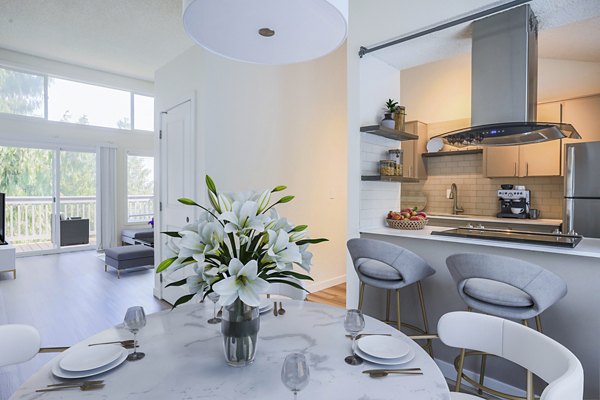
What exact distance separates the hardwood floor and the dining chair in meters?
2.60

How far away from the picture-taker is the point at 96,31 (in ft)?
17.4

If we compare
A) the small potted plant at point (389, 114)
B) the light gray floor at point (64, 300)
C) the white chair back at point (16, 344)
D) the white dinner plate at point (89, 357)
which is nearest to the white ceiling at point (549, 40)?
the small potted plant at point (389, 114)

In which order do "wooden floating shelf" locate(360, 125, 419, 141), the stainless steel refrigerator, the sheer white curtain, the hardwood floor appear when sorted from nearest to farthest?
"wooden floating shelf" locate(360, 125, 419, 141) < the stainless steel refrigerator < the hardwood floor < the sheer white curtain

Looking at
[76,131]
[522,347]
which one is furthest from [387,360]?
[76,131]

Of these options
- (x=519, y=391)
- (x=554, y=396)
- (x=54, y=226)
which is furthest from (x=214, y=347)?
(x=54, y=226)

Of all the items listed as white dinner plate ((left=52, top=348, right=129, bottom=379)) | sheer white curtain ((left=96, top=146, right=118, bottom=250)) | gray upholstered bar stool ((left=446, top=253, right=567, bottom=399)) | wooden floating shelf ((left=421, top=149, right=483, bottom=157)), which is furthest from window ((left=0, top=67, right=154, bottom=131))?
gray upholstered bar stool ((left=446, top=253, right=567, bottom=399))

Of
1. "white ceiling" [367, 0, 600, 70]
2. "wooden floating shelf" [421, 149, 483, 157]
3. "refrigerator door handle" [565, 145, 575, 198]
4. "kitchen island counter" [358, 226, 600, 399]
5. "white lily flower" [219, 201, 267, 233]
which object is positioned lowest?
"kitchen island counter" [358, 226, 600, 399]

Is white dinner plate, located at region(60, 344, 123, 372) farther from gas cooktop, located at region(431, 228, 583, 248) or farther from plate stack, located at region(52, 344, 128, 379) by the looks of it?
gas cooktop, located at region(431, 228, 583, 248)

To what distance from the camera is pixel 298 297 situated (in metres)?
2.02

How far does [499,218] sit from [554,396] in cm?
388

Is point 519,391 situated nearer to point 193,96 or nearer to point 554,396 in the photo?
point 554,396

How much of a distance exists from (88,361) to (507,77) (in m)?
2.78

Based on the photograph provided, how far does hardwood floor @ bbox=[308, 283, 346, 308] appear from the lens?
159 inches

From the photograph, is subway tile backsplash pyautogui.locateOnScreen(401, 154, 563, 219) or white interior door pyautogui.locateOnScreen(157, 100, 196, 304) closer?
white interior door pyautogui.locateOnScreen(157, 100, 196, 304)
